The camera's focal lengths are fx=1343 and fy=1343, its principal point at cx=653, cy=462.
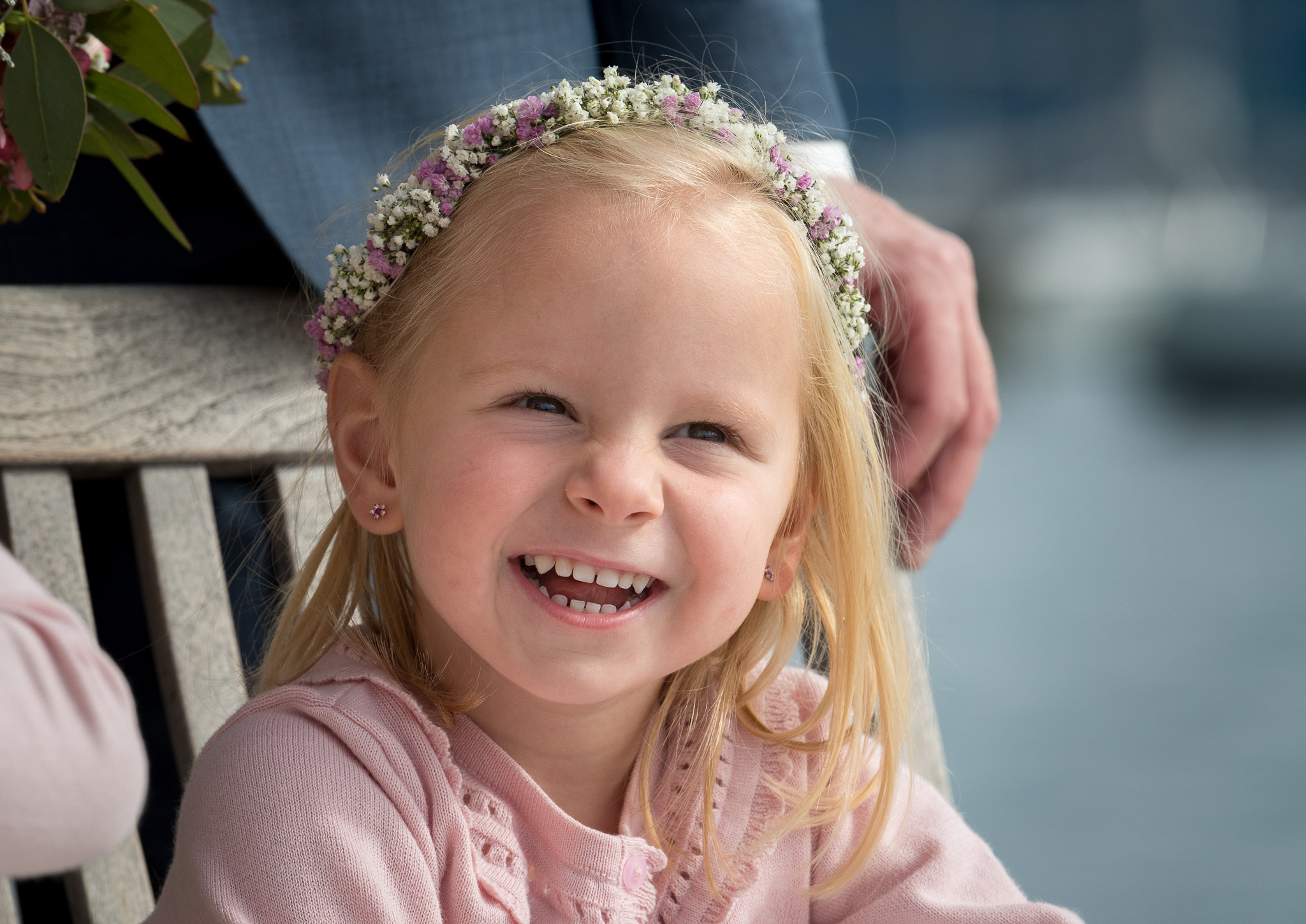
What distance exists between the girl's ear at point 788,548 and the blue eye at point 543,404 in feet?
0.74

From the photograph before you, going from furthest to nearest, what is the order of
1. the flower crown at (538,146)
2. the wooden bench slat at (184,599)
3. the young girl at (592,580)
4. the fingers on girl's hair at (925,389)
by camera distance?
the fingers on girl's hair at (925,389), the wooden bench slat at (184,599), the flower crown at (538,146), the young girl at (592,580)

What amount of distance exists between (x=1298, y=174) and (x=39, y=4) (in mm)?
12162

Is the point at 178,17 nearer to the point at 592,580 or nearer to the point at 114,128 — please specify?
the point at 114,128

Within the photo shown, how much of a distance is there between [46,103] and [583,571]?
0.39m

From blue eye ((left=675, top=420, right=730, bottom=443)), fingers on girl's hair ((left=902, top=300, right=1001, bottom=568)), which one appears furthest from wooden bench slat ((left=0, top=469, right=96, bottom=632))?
fingers on girl's hair ((left=902, top=300, right=1001, bottom=568))

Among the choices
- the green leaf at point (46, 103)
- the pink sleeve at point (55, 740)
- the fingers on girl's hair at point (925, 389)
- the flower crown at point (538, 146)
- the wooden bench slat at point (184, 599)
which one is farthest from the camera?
the fingers on girl's hair at point (925, 389)

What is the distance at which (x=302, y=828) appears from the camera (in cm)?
76

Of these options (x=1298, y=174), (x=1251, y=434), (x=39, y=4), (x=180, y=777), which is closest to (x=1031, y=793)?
(x=180, y=777)

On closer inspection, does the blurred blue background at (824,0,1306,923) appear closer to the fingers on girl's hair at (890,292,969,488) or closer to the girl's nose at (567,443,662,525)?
the fingers on girl's hair at (890,292,969,488)

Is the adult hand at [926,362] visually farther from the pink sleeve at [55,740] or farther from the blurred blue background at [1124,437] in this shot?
the pink sleeve at [55,740]

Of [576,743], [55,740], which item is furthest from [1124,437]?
[55,740]

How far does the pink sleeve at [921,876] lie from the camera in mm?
938

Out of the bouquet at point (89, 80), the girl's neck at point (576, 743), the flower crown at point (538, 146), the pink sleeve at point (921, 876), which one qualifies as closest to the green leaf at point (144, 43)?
the bouquet at point (89, 80)

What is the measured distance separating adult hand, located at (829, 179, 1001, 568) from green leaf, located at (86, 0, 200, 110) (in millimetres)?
562
